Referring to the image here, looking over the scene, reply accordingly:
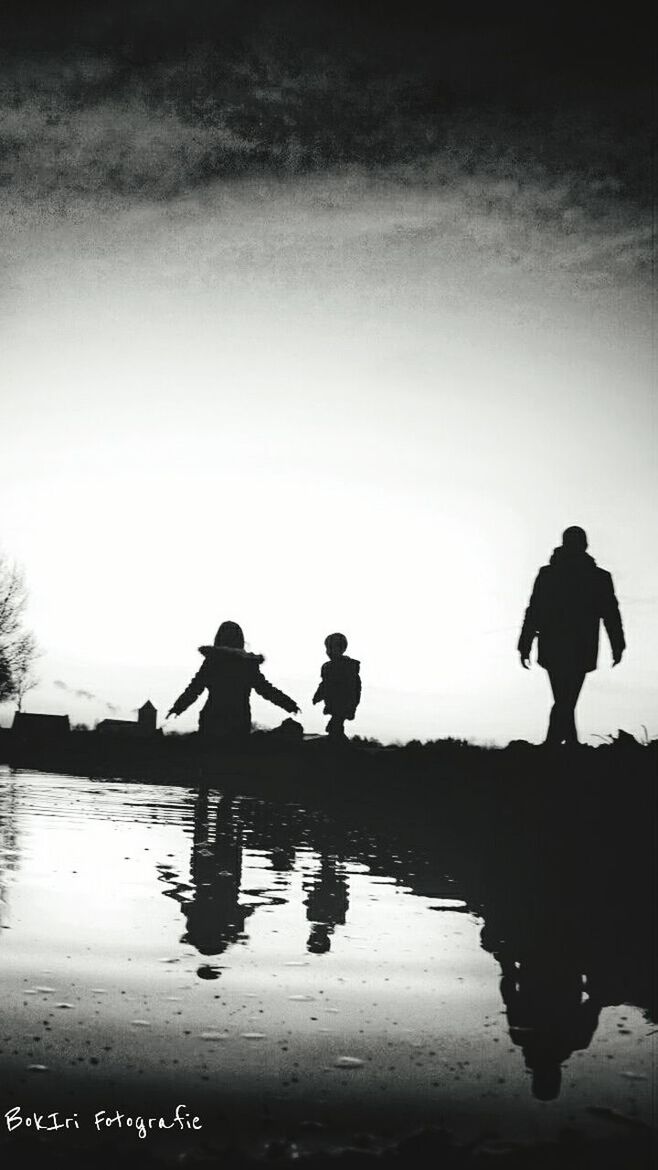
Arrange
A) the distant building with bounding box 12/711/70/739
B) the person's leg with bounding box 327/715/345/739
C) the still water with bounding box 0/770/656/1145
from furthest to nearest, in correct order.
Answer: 1. the distant building with bounding box 12/711/70/739
2. the person's leg with bounding box 327/715/345/739
3. the still water with bounding box 0/770/656/1145

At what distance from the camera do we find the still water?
2.61m

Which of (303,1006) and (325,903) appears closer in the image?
(303,1006)

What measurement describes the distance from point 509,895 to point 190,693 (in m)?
7.34

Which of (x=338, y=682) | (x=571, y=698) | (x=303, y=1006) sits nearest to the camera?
(x=303, y=1006)

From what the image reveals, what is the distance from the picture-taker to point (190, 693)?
42.3ft

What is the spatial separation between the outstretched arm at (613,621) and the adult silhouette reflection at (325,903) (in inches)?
205

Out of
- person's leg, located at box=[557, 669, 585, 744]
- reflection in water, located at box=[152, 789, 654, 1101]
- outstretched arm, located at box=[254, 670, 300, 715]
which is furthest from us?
outstretched arm, located at box=[254, 670, 300, 715]

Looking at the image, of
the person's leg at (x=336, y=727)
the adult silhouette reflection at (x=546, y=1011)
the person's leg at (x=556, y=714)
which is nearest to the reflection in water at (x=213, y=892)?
the adult silhouette reflection at (x=546, y=1011)

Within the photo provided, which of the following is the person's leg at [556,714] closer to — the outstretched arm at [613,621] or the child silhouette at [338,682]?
the outstretched arm at [613,621]

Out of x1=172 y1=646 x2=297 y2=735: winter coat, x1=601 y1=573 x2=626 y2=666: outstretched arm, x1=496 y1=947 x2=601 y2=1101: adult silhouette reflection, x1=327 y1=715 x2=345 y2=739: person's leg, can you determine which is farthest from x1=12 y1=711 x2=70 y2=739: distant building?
x1=496 y1=947 x2=601 y2=1101: adult silhouette reflection

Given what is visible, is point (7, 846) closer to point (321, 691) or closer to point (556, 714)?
point (556, 714)

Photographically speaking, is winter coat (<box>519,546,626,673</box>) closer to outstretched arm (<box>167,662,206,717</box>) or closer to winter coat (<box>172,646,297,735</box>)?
winter coat (<box>172,646,297,735</box>)

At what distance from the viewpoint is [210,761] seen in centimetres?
1432

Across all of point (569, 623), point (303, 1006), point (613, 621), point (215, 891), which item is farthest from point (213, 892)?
point (613, 621)
